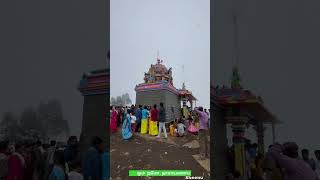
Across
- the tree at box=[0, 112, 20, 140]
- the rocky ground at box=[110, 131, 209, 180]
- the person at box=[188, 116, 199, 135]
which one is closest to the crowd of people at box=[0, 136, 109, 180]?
the rocky ground at box=[110, 131, 209, 180]

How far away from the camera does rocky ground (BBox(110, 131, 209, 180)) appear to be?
525 centimetres

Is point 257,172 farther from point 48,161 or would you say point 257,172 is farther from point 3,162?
point 3,162

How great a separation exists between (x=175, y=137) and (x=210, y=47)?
4.12ft

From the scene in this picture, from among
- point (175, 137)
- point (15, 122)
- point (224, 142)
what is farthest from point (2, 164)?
point (15, 122)

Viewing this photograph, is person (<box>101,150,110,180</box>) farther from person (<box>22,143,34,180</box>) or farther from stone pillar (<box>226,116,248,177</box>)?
stone pillar (<box>226,116,248,177</box>)

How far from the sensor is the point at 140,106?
18.3 feet

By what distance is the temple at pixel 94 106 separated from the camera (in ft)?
23.2

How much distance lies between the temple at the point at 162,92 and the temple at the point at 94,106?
5.37ft

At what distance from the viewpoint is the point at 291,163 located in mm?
3422

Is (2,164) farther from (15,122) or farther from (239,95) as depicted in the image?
(15,122)

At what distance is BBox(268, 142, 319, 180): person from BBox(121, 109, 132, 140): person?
231 cm

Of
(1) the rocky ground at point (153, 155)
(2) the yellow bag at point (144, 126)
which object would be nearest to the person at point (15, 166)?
(1) the rocky ground at point (153, 155)

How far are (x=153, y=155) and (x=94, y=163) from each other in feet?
2.52

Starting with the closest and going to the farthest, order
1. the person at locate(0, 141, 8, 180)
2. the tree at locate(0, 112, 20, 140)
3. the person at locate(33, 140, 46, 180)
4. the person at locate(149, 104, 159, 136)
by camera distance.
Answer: the person at locate(149, 104, 159, 136) < the person at locate(0, 141, 8, 180) < the person at locate(33, 140, 46, 180) < the tree at locate(0, 112, 20, 140)
